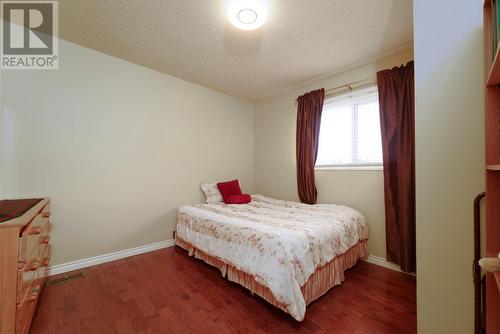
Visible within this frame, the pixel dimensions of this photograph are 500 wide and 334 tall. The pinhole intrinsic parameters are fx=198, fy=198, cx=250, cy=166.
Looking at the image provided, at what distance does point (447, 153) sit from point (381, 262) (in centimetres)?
193

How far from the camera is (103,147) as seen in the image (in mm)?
2400

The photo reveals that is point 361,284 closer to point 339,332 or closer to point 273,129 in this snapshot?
point 339,332

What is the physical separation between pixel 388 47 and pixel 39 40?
3747mm

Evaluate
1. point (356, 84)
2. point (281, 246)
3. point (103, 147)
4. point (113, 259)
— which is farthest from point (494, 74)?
point (113, 259)

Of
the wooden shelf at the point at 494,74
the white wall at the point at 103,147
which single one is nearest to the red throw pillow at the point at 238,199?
the white wall at the point at 103,147

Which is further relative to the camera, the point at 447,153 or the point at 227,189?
the point at 227,189

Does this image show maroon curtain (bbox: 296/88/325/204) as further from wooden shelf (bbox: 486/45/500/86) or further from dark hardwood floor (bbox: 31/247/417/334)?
wooden shelf (bbox: 486/45/500/86)

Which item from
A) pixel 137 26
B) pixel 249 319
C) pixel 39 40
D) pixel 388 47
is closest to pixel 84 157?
pixel 39 40

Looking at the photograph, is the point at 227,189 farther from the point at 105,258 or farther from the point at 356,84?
the point at 356,84

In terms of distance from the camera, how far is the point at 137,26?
1.94 meters

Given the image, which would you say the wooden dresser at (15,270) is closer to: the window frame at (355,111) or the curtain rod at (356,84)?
the window frame at (355,111)

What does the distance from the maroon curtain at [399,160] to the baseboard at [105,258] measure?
291 centimetres

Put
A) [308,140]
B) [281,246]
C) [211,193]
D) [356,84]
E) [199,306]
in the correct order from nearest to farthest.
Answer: [281,246] → [199,306] → [356,84] → [308,140] → [211,193]

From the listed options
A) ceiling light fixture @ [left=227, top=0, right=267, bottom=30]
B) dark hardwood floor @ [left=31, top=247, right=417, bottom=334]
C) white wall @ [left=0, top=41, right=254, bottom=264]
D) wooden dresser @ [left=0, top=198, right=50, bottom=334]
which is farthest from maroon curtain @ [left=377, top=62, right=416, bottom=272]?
wooden dresser @ [left=0, top=198, right=50, bottom=334]
